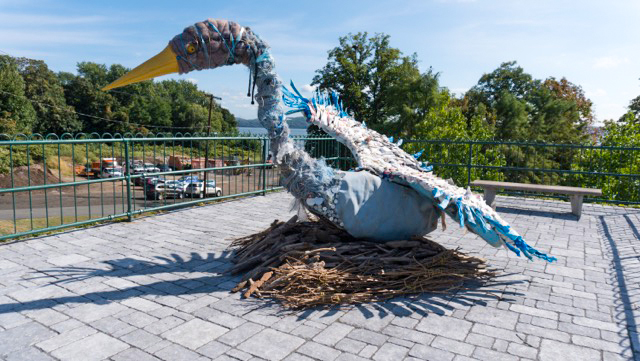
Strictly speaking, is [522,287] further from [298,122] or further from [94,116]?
[94,116]

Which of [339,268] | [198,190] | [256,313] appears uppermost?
[339,268]

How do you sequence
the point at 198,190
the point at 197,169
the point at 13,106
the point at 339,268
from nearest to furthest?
the point at 339,268, the point at 197,169, the point at 198,190, the point at 13,106

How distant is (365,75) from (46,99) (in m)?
34.4

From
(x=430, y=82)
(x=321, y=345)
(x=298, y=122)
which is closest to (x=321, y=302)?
(x=321, y=345)

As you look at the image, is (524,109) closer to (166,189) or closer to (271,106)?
(166,189)

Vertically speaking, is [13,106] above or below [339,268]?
above

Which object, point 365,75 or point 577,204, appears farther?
point 365,75

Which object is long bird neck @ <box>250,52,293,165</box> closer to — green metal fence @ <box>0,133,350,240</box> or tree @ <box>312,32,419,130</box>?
green metal fence @ <box>0,133,350,240</box>

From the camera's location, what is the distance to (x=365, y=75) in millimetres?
27766

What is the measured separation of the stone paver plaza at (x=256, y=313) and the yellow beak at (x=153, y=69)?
2036 millimetres

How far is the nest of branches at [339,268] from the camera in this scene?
410 cm

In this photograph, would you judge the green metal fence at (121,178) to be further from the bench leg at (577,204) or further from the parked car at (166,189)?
the bench leg at (577,204)

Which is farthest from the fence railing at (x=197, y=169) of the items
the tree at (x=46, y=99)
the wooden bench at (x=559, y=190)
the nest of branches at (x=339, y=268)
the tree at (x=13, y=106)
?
the tree at (x=46, y=99)

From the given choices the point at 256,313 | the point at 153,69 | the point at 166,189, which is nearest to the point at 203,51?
the point at 153,69
